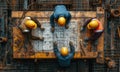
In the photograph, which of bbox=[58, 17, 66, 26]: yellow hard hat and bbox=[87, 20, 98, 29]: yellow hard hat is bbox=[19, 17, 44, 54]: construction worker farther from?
bbox=[87, 20, 98, 29]: yellow hard hat

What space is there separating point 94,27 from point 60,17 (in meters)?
0.48

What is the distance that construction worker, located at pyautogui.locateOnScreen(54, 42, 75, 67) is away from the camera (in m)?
7.02

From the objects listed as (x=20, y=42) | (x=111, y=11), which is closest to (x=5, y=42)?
(x=20, y=42)

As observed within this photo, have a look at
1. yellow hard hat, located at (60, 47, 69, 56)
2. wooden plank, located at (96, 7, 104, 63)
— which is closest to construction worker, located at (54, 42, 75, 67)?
yellow hard hat, located at (60, 47, 69, 56)

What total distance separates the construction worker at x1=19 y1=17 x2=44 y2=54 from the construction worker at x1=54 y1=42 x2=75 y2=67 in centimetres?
31

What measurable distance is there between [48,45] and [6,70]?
742 millimetres

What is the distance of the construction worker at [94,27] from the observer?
6992 mm

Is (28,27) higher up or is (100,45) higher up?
(28,27)

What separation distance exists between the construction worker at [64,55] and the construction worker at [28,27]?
307 mm

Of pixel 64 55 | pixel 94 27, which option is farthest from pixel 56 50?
pixel 94 27

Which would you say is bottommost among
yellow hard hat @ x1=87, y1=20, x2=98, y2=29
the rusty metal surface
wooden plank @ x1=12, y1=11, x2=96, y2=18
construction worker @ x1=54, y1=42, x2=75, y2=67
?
construction worker @ x1=54, y1=42, x2=75, y2=67

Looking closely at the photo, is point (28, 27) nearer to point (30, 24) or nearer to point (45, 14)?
point (30, 24)

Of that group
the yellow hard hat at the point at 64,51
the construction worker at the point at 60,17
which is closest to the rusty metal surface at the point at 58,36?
the construction worker at the point at 60,17

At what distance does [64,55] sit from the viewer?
702 centimetres
